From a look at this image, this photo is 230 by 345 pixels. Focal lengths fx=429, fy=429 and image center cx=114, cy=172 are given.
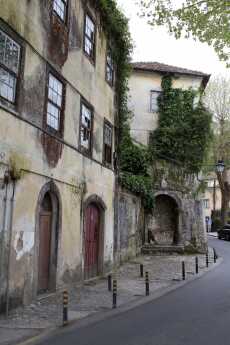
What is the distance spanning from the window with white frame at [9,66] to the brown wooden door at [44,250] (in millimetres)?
3576

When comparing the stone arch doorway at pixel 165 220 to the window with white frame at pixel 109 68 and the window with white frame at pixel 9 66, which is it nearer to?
the window with white frame at pixel 109 68

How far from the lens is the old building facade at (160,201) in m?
26.7

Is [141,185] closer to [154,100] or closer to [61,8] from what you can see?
[154,100]

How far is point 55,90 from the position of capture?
42.3ft

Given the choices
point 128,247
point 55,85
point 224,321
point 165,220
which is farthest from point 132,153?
point 224,321

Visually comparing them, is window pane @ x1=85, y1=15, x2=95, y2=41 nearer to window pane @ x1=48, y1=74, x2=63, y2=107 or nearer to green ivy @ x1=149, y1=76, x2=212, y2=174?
window pane @ x1=48, y1=74, x2=63, y2=107

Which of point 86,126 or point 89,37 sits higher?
point 89,37

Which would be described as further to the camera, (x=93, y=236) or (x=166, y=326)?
(x=93, y=236)

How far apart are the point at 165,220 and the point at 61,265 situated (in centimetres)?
1687

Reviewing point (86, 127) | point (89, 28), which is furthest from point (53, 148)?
point (89, 28)

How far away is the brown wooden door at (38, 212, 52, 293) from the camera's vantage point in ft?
39.2

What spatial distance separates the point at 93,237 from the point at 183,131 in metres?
14.9

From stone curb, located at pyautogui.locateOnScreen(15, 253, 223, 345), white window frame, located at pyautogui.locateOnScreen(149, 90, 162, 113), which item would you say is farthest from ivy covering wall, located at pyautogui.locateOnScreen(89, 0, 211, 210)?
stone curb, located at pyautogui.locateOnScreen(15, 253, 223, 345)

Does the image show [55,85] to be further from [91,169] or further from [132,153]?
[132,153]
